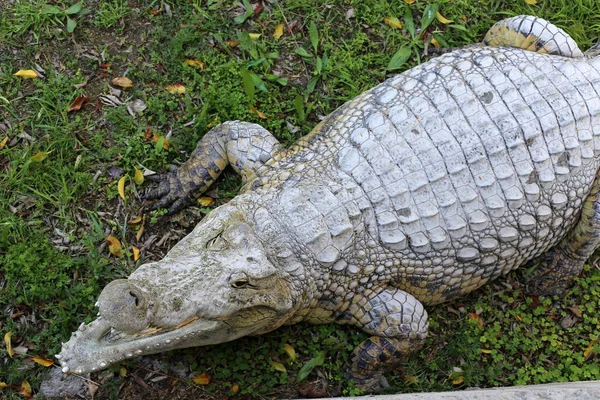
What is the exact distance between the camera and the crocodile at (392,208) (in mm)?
2807

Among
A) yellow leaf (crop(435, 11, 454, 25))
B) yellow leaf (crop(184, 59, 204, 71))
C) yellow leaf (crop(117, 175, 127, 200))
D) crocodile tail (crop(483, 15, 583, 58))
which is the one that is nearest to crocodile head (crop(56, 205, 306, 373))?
yellow leaf (crop(117, 175, 127, 200))

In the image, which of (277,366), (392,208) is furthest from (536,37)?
(277,366)

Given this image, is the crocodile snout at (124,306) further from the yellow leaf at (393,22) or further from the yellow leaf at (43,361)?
the yellow leaf at (393,22)

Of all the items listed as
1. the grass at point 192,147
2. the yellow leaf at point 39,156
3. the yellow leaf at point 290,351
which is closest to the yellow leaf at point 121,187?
the grass at point 192,147

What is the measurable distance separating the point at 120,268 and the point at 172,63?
128cm

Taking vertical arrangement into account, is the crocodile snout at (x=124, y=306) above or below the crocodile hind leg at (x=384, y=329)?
above

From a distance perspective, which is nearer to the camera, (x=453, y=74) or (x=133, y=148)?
(x=453, y=74)

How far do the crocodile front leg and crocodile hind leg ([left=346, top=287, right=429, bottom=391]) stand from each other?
89 centimetres

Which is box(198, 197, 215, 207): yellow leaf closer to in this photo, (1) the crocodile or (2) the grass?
(2) the grass

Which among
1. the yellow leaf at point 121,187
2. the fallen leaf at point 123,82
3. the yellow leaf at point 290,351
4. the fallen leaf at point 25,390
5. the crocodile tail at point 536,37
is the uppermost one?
the crocodile tail at point 536,37


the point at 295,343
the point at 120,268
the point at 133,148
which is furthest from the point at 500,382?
the point at 133,148

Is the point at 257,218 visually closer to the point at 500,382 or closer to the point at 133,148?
the point at 133,148

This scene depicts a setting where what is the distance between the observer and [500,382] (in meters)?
3.65

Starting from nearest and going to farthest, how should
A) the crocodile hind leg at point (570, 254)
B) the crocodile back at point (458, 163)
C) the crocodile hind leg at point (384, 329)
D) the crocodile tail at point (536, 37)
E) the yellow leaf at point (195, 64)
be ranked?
the crocodile back at point (458, 163), the crocodile hind leg at point (384, 329), the crocodile hind leg at point (570, 254), the crocodile tail at point (536, 37), the yellow leaf at point (195, 64)
